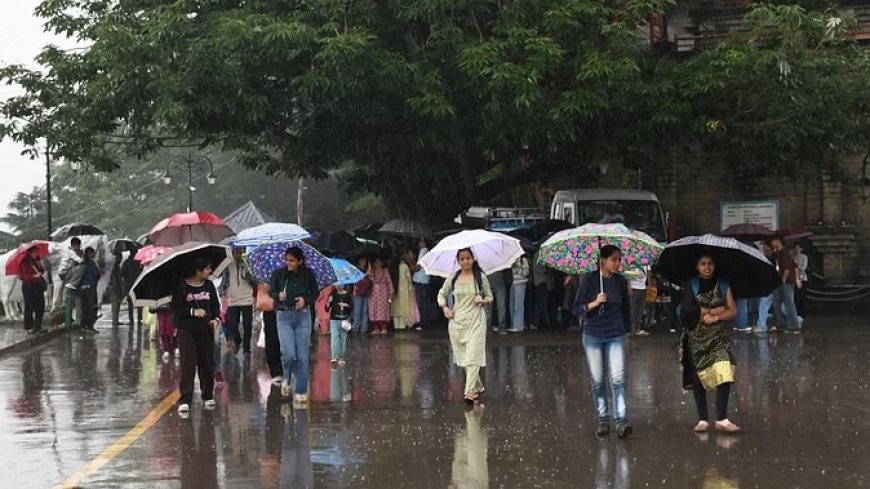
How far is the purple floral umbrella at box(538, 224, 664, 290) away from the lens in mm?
12250

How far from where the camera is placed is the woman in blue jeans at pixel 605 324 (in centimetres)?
1162

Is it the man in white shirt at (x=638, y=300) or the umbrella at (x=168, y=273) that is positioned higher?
the umbrella at (x=168, y=273)

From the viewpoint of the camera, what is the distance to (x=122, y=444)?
11.6m

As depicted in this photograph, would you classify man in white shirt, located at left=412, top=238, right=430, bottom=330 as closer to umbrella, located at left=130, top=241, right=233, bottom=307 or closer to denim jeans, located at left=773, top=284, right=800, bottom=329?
denim jeans, located at left=773, top=284, right=800, bottom=329

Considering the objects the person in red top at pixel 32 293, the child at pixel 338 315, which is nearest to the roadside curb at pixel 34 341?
the person in red top at pixel 32 293

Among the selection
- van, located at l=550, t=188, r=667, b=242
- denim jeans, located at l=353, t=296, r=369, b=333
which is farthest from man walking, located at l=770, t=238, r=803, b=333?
denim jeans, located at l=353, t=296, r=369, b=333

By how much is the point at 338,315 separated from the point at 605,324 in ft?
20.5

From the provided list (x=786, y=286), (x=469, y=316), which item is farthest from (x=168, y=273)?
(x=786, y=286)

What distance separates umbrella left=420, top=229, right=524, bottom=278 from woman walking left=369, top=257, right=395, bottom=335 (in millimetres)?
9931

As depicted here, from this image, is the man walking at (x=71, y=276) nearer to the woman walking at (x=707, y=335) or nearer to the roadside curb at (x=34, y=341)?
the roadside curb at (x=34, y=341)

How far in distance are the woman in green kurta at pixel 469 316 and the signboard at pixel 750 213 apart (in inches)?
674

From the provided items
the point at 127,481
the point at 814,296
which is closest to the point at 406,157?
the point at 814,296

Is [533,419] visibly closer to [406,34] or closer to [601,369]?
[601,369]

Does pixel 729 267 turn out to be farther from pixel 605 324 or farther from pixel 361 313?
pixel 361 313
